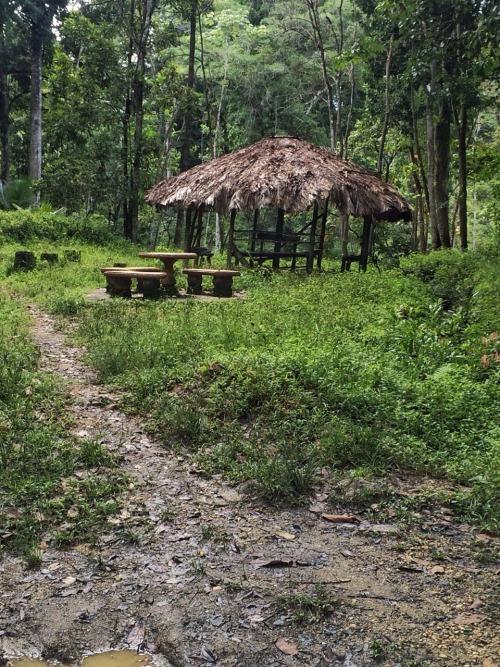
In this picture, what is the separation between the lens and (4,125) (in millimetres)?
26141

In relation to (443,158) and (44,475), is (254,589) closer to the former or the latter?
(44,475)

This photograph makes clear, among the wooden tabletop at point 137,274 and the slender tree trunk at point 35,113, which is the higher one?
the slender tree trunk at point 35,113

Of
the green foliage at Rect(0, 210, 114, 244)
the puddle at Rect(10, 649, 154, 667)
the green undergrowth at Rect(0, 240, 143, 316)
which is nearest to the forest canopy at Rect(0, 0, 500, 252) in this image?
the green foliage at Rect(0, 210, 114, 244)

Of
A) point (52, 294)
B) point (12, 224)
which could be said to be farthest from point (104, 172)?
point (52, 294)

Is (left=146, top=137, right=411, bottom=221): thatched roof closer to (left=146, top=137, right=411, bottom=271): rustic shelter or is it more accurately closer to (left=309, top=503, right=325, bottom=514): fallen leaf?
(left=146, top=137, right=411, bottom=271): rustic shelter

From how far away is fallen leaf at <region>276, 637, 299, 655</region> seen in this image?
2922 mm

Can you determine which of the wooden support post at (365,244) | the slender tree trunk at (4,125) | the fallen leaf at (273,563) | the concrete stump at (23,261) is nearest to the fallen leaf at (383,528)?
the fallen leaf at (273,563)

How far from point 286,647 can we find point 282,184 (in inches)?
519

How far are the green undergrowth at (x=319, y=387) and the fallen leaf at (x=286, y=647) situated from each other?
1.53 metres

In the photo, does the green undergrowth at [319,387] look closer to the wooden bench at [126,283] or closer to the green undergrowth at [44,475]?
the green undergrowth at [44,475]

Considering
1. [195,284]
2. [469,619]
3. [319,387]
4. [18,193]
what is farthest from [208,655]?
[18,193]

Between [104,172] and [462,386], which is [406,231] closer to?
[104,172]

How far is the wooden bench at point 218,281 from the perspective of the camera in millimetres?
12344

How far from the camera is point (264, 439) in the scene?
5301 millimetres
